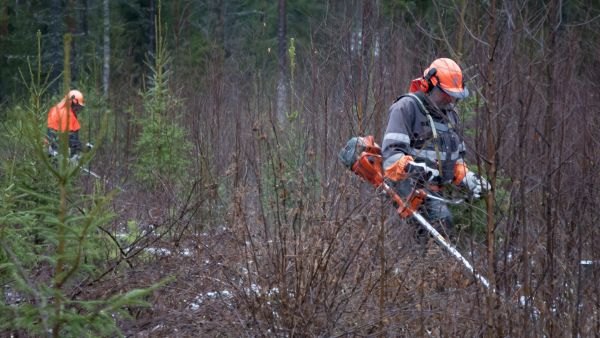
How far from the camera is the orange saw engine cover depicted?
230 inches

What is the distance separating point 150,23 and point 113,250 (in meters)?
26.6

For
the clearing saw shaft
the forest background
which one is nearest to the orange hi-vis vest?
the forest background

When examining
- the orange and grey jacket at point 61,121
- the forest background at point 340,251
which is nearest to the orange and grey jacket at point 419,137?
the forest background at point 340,251

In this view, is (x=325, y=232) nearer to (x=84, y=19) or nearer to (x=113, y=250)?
(x=113, y=250)

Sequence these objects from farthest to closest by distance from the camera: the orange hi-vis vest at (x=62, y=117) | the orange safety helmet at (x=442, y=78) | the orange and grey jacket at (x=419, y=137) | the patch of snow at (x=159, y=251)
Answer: the orange and grey jacket at (x=419, y=137) < the orange safety helmet at (x=442, y=78) < the patch of snow at (x=159, y=251) < the orange hi-vis vest at (x=62, y=117)

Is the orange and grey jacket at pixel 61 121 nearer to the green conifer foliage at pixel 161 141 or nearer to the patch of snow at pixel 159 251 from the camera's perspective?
the patch of snow at pixel 159 251

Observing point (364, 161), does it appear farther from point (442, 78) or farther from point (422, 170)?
point (442, 78)

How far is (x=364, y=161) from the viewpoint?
6.02 m

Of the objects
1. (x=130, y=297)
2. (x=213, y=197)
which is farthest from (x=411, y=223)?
(x=130, y=297)

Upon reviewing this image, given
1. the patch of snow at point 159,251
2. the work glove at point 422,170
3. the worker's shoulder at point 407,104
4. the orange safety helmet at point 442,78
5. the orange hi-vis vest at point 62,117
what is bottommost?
the patch of snow at point 159,251

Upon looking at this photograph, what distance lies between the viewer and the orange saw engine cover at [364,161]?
230 inches

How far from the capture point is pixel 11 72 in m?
27.8

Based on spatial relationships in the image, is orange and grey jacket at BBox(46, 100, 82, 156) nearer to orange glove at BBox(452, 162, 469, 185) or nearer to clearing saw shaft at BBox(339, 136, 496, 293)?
clearing saw shaft at BBox(339, 136, 496, 293)

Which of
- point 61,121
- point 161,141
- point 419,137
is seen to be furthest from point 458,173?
point 161,141
